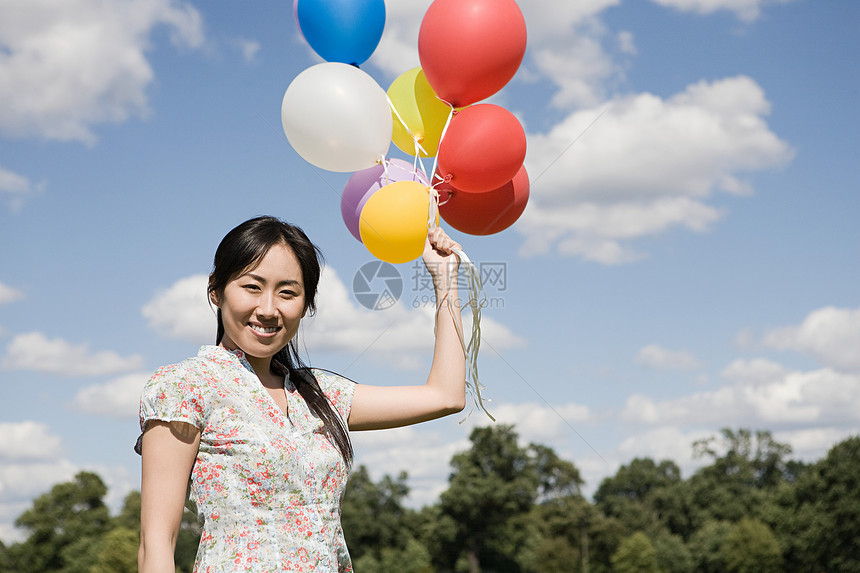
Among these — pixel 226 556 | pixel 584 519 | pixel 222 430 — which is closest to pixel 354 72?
pixel 222 430

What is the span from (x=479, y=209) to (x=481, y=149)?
381 millimetres

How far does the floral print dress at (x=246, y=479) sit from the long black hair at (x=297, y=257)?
0.16 m

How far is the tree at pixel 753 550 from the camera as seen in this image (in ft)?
122

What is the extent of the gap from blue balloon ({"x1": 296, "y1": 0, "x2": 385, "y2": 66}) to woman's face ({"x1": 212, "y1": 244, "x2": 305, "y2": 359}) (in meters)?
1.94

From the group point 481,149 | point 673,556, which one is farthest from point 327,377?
point 673,556

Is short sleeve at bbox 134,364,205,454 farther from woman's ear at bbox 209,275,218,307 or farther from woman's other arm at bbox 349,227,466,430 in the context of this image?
woman's other arm at bbox 349,227,466,430

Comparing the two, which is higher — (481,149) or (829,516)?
(829,516)

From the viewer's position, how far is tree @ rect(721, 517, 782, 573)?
37156 millimetres

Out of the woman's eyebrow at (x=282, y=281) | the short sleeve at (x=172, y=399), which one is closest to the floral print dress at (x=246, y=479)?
the short sleeve at (x=172, y=399)

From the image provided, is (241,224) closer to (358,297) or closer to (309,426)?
(309,426)

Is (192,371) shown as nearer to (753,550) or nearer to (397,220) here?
(397,220)

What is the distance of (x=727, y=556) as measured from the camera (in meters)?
39.7

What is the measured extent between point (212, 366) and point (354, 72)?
6.61 ft

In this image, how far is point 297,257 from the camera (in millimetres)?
2371
